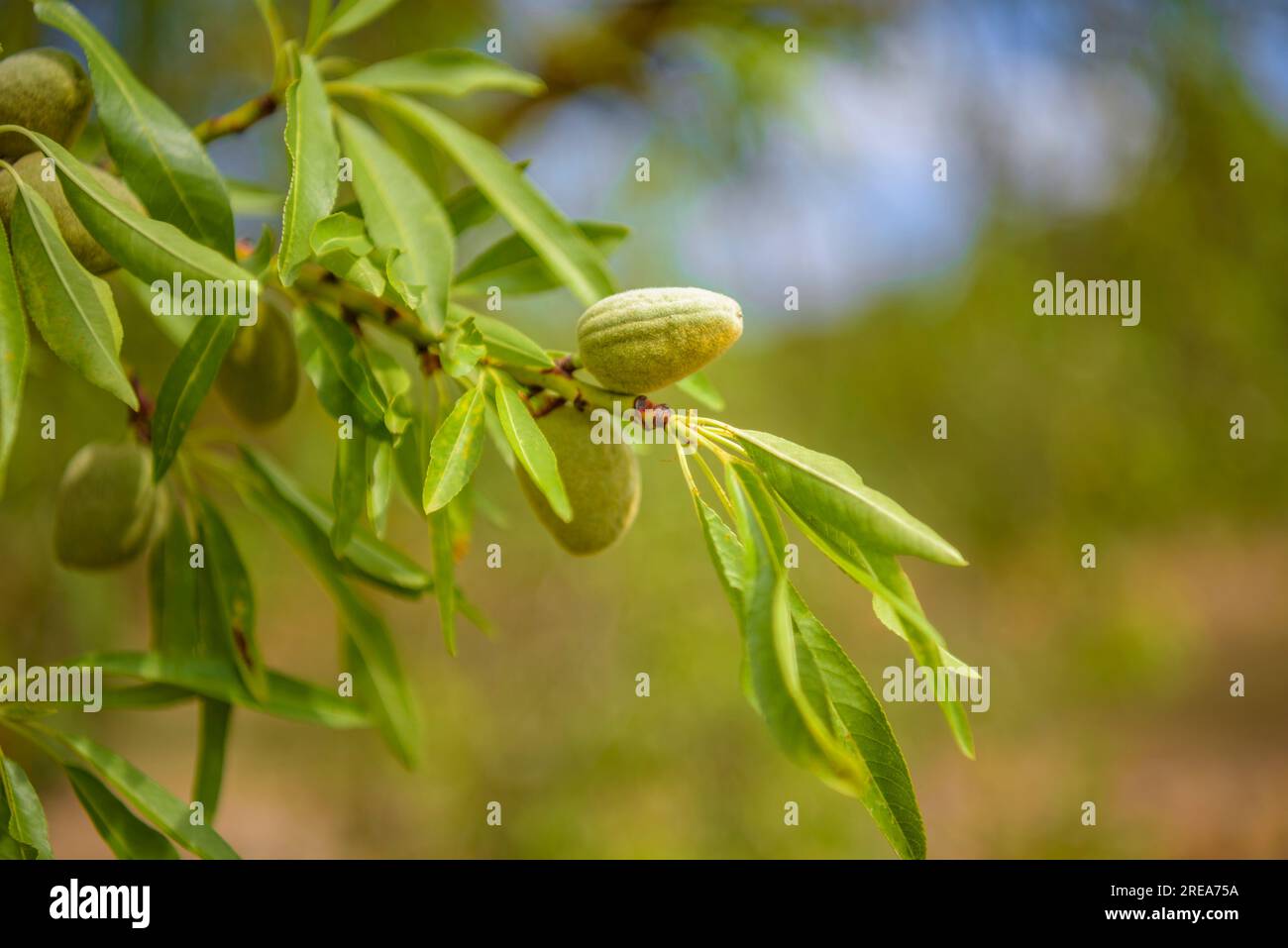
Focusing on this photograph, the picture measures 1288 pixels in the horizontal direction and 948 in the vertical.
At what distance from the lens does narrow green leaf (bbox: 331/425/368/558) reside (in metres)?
0.63

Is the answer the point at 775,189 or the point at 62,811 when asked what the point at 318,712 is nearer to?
the point at 775,189

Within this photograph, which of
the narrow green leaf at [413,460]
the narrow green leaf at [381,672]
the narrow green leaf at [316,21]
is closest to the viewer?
the narrow green leaf at [413,460]

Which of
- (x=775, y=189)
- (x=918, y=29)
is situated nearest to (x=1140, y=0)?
(x=918, y=29)

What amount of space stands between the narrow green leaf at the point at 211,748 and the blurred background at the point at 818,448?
88 centimetres

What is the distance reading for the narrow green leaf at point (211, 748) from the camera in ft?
2.81

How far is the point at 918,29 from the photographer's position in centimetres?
245

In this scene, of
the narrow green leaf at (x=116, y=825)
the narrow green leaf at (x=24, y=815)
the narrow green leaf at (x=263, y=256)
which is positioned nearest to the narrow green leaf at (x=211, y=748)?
the narrow green leaf at (x=116, y=825)

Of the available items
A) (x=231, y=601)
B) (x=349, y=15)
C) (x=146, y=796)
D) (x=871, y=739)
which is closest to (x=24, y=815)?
(x=146, y=796)

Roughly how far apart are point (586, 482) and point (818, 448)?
A: 228 centimetres

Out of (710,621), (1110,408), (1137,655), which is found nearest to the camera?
(710,621)

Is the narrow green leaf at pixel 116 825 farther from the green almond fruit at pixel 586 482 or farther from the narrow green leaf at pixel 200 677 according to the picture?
the green almond fruit at pixel 586 482

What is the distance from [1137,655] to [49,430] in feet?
10.1

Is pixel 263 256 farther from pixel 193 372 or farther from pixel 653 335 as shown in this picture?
pixel 653 335
